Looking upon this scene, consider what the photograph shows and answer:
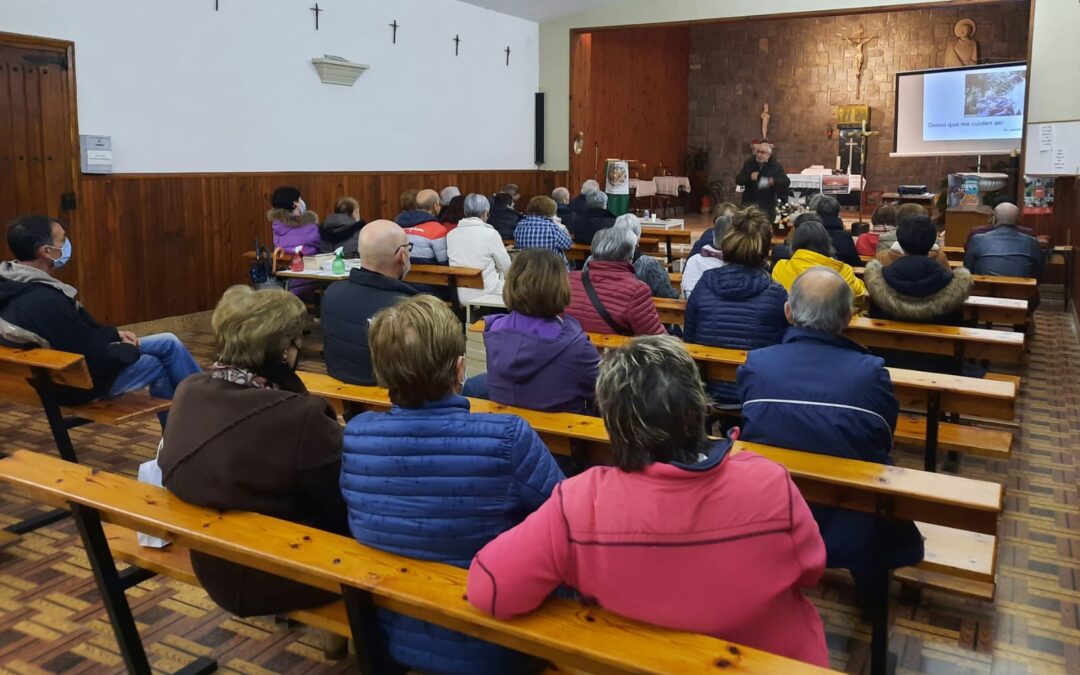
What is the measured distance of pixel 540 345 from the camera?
303 cm

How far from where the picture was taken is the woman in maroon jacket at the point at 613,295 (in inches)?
159

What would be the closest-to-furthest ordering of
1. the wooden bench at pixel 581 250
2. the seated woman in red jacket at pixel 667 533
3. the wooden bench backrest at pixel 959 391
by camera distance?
the seated woman in red jacket at pixel 667 533 → the wooden bench backrest at pixel 959 391 → the wooden bench at pixel 581 250

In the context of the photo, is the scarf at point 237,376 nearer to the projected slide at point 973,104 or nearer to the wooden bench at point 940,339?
the wooden bench at point 940,339

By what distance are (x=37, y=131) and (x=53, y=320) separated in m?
3.57

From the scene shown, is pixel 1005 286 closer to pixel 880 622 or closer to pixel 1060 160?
pixel 1060 160

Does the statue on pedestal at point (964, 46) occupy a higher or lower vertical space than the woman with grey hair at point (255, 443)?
higher

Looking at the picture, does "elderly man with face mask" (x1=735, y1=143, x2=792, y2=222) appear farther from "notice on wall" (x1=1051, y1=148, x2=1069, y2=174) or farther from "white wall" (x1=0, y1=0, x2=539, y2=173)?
"white wall" (x1=0, y1=0, x2=539, y2=173)

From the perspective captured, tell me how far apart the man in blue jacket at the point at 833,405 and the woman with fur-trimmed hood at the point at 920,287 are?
6.55 feet

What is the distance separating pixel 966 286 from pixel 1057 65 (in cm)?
692

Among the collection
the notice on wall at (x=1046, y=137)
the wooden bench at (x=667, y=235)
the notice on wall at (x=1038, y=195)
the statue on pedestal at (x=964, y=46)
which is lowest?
the wooden bench at (x=667, y=235)

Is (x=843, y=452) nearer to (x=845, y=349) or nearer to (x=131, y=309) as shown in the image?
(x=845, y=349)

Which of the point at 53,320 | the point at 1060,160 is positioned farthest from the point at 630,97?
the point at 53,320

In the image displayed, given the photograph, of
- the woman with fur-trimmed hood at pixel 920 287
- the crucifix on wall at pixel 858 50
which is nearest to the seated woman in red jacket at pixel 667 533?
the woman with fur-trimmed hood at pixel 920 287

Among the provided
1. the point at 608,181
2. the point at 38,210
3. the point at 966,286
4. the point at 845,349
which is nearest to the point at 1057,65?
the point at 608,181
